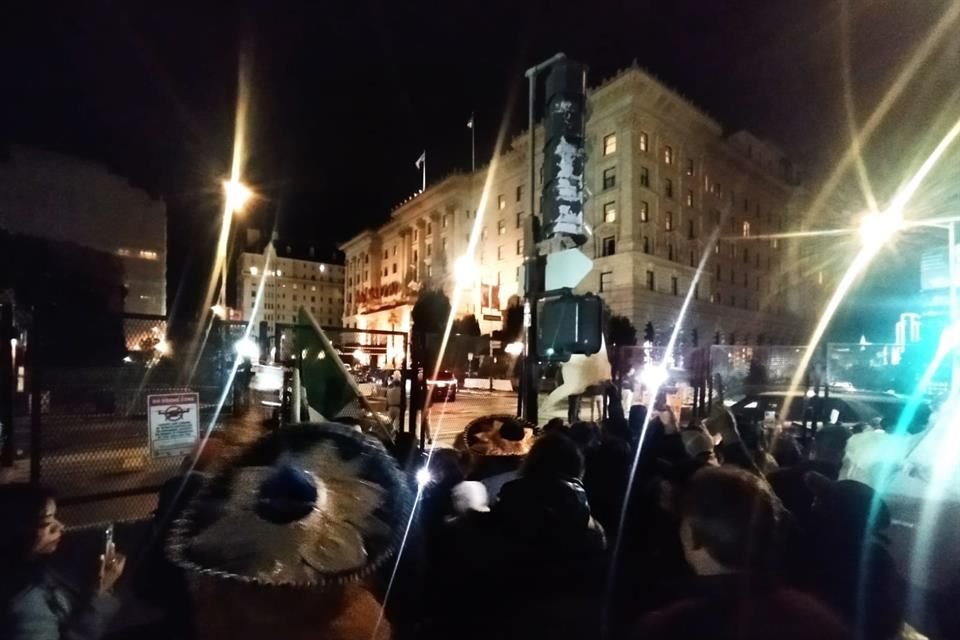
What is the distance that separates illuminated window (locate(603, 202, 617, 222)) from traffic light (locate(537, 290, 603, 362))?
150ft

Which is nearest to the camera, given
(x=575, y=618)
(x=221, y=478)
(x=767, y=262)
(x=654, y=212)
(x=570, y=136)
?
(x=221, y=478)

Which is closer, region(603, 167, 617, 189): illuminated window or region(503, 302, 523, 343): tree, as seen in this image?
region(503, 302, 523, 343): tree

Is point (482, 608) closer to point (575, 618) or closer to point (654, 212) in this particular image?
point (575, 618)

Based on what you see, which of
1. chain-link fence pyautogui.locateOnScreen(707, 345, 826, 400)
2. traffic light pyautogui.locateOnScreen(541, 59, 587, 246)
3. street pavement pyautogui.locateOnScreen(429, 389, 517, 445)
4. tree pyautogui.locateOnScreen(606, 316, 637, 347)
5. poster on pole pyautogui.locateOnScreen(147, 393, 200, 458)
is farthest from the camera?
tree pyautogui.locateOnScreen(606, 316, 637, 347)

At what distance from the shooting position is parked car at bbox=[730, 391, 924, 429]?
381 inches

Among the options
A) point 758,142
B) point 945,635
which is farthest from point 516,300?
point 945,635

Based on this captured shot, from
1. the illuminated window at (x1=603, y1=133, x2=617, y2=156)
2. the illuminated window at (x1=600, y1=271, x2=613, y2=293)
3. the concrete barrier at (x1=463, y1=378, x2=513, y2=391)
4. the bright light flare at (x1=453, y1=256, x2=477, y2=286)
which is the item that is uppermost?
the illuminated window at (x1=603, y1=133, x2=617, y2=156)

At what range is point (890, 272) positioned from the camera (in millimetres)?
57219

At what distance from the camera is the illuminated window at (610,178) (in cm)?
4917

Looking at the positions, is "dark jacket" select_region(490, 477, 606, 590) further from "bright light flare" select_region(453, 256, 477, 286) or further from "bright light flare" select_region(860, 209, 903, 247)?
"bright light flare" select_region(453, 256, 477, 286)

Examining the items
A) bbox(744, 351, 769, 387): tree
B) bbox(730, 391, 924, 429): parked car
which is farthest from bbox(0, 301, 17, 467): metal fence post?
bbox(744, 351, 769, 387): tree

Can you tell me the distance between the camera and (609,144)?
49.7m

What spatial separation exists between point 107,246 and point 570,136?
2068 centimetres

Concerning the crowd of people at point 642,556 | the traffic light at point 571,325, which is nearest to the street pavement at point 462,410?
the traffic light at point 571,325
